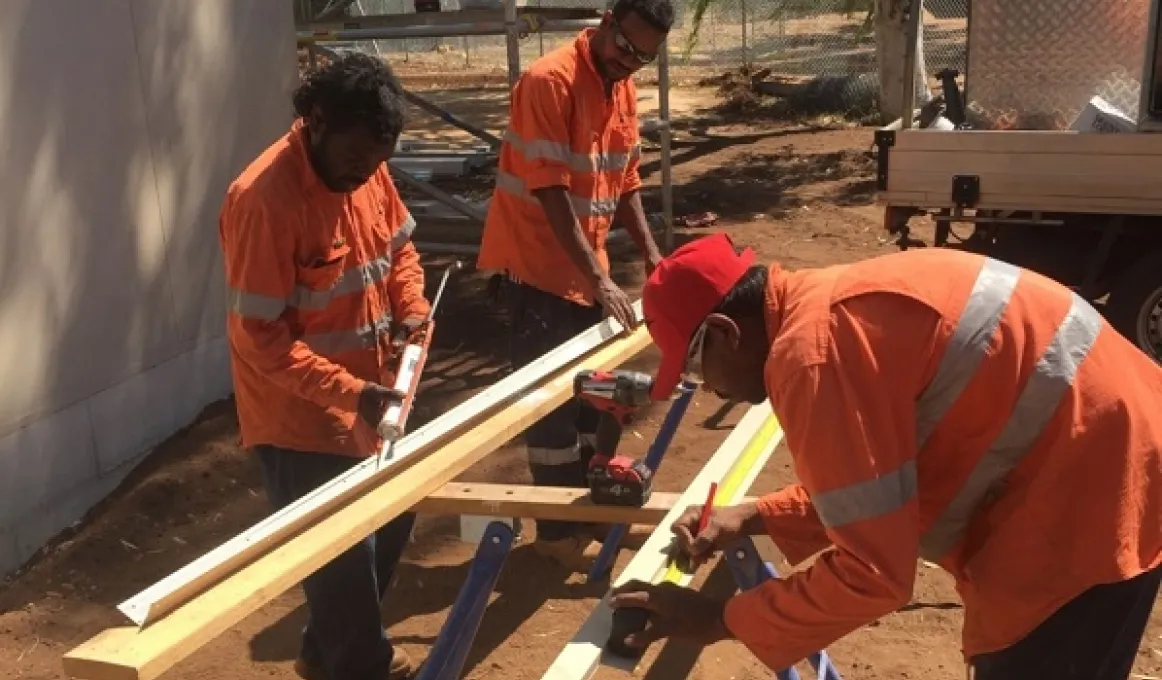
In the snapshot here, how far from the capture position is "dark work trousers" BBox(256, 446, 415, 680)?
334 centimetres

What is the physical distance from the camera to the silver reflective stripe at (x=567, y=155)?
4.27 meters

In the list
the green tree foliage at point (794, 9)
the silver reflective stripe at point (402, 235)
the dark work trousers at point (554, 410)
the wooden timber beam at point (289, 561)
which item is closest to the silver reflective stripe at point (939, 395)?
the wooden timber beam at point (289, 561)

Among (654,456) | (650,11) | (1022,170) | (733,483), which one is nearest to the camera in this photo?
(733,483)

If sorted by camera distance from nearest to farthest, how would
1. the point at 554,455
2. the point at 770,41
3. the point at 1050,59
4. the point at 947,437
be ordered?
the point at 947,437, the point at 554,455, the point at 1050,59, the point at 770,41

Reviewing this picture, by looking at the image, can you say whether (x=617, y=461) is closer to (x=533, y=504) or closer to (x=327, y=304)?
(x=533, y=504)

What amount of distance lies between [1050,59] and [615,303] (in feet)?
13.6

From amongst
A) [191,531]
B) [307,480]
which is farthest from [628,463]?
[191,531]

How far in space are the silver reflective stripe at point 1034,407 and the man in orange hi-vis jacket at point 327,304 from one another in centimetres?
157

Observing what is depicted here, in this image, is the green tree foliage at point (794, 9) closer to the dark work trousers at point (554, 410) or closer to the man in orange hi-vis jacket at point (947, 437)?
the dark work trousers at point (554, 410)

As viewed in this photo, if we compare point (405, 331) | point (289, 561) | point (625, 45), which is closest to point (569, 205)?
point (625, 45)

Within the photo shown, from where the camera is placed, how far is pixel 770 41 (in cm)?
2264

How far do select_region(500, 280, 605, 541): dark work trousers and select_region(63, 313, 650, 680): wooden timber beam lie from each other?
2.18 ft

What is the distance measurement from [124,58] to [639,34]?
2971mm

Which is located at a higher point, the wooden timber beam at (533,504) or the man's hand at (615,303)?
the man's hand at (615,303)
